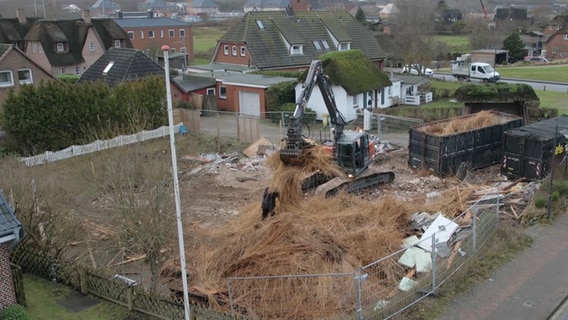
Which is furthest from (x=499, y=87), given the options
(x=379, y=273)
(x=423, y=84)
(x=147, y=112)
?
(x=379, y=273)

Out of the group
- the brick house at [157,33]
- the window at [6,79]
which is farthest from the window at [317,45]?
the brick house at [157,33]

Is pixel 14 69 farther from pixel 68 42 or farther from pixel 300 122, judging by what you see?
pixel 300 122

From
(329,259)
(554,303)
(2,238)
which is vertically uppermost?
(2,238)

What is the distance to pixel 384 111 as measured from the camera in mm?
37219

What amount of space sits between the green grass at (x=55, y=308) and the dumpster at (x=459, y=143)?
14501 millimetres

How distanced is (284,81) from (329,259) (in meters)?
26.0

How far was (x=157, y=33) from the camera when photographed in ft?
232

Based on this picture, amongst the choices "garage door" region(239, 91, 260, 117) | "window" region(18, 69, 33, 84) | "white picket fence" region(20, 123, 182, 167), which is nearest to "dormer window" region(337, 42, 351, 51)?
"garage door" region(239, 91, 260, 117)

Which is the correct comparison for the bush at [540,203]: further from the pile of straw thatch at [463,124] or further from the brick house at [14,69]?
A: the brick house at [14,69]

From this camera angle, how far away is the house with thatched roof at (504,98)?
3266cm

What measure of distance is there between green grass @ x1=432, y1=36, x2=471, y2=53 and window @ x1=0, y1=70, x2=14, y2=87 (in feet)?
170

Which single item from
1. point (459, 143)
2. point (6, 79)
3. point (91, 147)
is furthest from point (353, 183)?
point (6, 79)

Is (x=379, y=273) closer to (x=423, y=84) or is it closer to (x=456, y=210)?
(x=456, y=210)

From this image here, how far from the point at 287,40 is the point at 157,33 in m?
30.1
